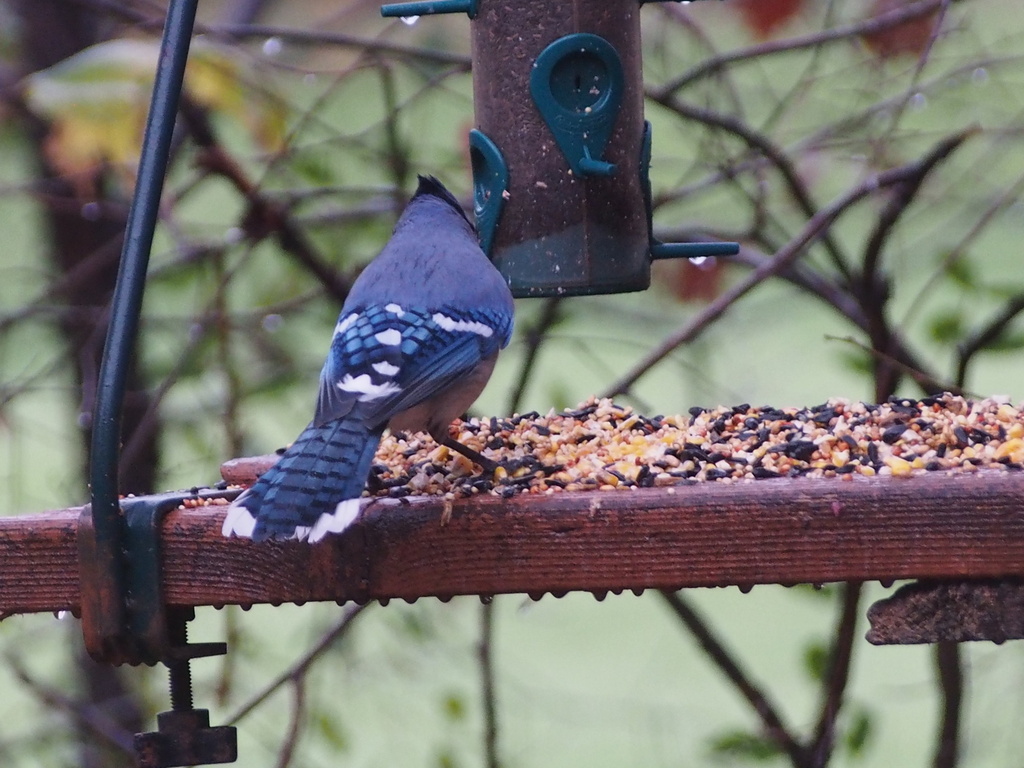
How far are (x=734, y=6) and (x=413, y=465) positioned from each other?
2779 mm

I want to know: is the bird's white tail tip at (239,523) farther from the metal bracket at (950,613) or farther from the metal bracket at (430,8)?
the metal bracket at (430,8)

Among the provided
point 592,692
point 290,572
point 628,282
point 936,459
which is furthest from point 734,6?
point 592,692

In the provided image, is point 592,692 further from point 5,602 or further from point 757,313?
point 5,602

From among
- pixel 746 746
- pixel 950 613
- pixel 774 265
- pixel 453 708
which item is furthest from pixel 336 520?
pixel 453 708

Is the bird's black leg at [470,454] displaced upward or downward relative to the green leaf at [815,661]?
upward

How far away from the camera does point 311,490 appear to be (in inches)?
88.4

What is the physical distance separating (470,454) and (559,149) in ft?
3.60

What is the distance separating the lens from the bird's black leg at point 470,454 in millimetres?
2586

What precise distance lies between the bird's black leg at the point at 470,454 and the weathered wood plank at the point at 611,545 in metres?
0.21

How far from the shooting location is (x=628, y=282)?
357cm

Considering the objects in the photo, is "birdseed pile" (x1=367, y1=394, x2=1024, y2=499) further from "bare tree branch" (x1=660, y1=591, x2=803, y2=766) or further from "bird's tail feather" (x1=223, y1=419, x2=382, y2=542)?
"bare tree branch" (x1=660, y1=591, x2=803, y2=766)

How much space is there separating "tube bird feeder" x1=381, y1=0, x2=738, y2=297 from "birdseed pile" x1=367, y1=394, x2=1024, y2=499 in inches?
20.4

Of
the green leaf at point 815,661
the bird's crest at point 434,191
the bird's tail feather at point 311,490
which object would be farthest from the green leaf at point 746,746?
the bird's tail feather at point 311,490

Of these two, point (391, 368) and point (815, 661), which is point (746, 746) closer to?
point (815, 661)
